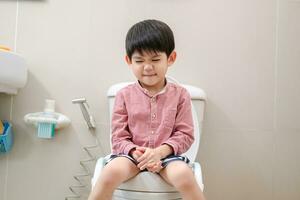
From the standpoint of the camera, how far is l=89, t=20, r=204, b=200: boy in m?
0.88

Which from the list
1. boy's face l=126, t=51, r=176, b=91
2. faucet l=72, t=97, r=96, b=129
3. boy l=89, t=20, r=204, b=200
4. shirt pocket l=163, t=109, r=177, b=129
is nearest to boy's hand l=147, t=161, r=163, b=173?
boy l=89, t=20, r=204, b=200

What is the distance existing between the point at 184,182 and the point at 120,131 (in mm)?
259

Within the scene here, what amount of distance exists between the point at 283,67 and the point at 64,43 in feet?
3.01

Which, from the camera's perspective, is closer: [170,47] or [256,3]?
[170,47]

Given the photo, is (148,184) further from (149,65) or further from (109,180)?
(149,65)

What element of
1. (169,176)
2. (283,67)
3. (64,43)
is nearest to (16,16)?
(64,43)

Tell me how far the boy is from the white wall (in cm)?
35

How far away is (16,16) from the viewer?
4.48ft

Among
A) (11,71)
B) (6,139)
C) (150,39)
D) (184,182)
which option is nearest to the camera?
(184,182)

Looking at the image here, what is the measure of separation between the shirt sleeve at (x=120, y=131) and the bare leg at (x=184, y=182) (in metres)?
0.15

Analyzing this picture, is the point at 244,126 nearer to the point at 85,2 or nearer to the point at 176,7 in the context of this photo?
the point at 176,7

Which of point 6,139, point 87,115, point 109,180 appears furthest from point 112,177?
point 6,139

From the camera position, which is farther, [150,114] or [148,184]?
[150,114]

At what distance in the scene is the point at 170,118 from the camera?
38.1 inches
